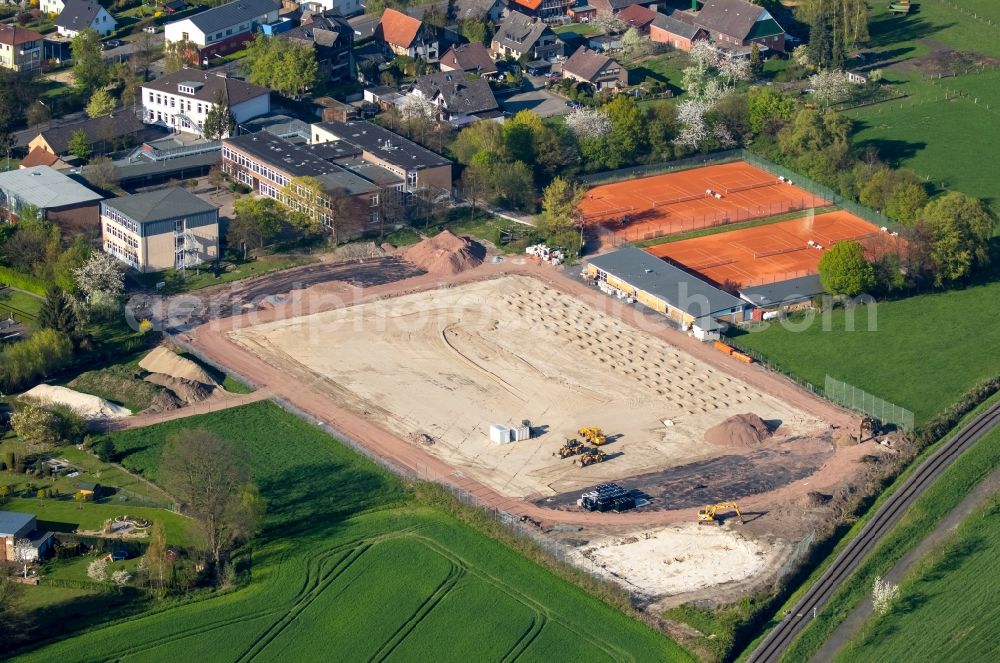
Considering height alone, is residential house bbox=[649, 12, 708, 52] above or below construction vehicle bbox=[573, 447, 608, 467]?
above

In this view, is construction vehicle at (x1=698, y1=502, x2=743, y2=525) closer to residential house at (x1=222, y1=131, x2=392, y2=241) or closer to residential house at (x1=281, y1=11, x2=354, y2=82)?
residential house at (x1=222, y1=131, x2=392, y2=241)

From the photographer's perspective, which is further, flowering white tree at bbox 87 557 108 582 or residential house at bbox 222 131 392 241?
residential house at bbox 222 131 392 241

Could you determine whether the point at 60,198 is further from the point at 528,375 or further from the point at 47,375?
the point at 528,375

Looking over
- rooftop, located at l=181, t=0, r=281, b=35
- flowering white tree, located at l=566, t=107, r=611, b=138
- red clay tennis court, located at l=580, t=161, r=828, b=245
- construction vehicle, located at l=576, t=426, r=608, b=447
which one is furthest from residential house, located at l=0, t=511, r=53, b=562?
rooftop, located at l=181, t=0, r=281, b=35

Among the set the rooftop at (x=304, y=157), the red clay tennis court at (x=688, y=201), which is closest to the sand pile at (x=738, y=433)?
the red clay tennis court at (x=688, y=201)

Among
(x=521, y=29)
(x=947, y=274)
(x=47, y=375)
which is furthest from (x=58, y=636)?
(x=521, y=29)

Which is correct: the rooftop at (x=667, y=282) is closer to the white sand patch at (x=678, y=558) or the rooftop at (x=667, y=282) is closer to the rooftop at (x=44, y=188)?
the white sand patch at (x=678, y=558)

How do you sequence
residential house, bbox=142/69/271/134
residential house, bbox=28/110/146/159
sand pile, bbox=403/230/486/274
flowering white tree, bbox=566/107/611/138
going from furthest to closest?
residential house, bbox=142/69/271/134 < flowering white tree, bbox=566/107/611/138 < residential house, bbox=28/110/146/159 < sand pile, bbox=403/230/486/274
